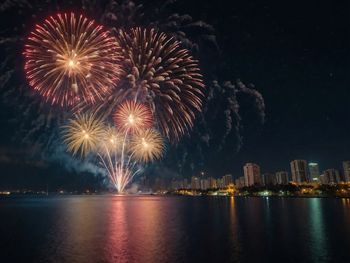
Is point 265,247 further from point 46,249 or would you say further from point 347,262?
point 46,249

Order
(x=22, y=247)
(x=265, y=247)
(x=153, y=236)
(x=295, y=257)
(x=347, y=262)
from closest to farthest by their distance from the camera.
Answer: (x=347, y=262) → (x=295, y=257) → (x=265, y=247) → (x=22, y=247) → (x=153, y=236)

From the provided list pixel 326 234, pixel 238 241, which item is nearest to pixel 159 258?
pixel 238 241

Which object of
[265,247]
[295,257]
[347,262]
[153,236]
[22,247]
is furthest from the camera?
[153,236]

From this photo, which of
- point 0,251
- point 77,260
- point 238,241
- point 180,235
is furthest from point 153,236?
point 0,251

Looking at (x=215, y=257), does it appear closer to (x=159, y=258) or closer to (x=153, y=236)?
(x=159, y=258)

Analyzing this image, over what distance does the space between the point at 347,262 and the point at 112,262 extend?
66.6 feet

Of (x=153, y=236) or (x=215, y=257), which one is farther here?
(x=153, y=236)

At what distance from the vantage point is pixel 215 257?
28.2m

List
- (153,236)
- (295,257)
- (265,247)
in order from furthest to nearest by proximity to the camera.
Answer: (153,236)
(265,247)
(295,257)

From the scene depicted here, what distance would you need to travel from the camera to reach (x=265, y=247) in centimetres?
3244

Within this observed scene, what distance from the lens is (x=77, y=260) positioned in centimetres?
2839

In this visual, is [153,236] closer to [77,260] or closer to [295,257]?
[77,260]

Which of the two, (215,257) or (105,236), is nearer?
(215,257)

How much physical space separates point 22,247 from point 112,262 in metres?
14.5
